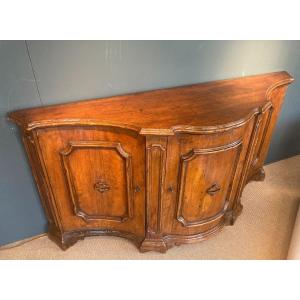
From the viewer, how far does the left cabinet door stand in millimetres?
1047

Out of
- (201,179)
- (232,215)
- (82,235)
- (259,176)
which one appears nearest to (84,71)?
(201,179)

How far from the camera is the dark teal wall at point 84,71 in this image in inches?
39.6

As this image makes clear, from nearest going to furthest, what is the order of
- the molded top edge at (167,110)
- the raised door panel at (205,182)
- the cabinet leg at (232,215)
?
the molded top edge at (167,110) < the raised door panel at (205,182) < the cabinet leg at (232,215)

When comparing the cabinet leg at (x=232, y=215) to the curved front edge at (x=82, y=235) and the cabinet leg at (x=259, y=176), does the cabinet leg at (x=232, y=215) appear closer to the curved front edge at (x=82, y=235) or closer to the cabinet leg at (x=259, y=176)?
the cabinet leg at (x=259, y=176)

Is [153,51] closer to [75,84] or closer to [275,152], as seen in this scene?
[75,84]

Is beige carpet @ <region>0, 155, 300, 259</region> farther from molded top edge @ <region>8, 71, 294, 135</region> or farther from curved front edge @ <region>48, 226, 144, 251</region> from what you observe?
molded top edge @ <region>8, 71, 294, 135</region>

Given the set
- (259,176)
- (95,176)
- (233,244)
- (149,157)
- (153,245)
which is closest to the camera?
(149,157)

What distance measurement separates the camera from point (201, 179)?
3.89 ft

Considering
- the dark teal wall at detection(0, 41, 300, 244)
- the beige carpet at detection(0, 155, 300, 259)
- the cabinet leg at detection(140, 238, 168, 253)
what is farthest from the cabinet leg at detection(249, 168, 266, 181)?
the cabinet leg at detection(140, 238, 168, 253)

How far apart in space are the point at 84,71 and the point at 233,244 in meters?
1.11

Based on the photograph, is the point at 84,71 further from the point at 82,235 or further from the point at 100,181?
the point at 82,235

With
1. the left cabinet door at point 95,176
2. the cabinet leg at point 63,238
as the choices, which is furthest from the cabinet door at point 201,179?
the cabinet leg at point 63,238

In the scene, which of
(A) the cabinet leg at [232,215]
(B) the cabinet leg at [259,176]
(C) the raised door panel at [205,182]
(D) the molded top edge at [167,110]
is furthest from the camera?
(B) the cabinet leg at [259,176]
